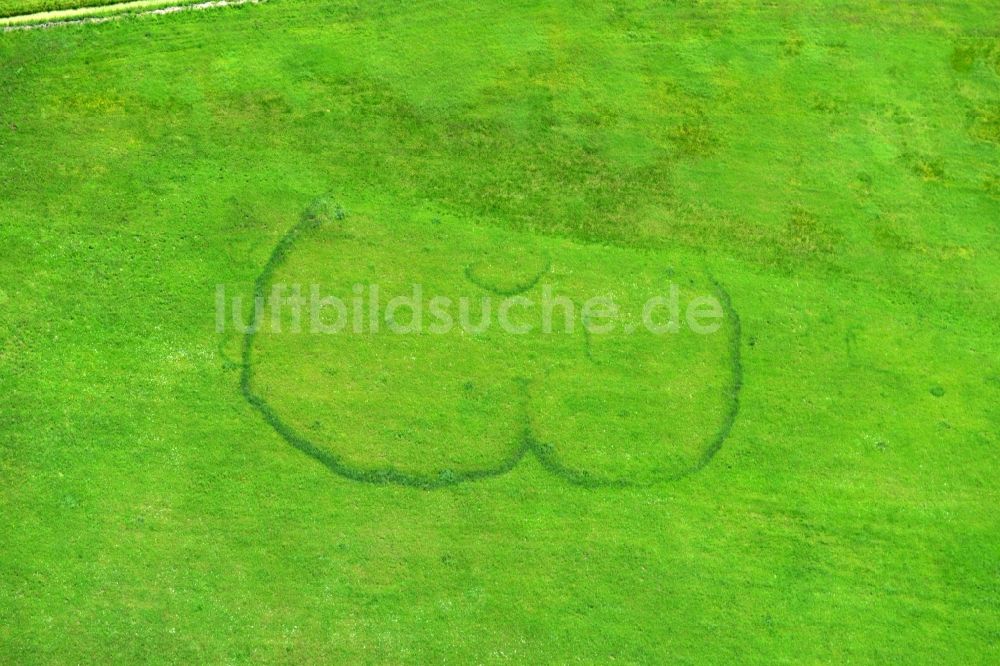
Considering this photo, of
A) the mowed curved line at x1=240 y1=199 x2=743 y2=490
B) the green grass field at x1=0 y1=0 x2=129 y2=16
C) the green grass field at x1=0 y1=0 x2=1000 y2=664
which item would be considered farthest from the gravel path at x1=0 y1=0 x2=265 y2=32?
the mowed curved line at x1=240 y1=199 x2=743 y2=490

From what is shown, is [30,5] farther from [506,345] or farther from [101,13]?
[506,345]

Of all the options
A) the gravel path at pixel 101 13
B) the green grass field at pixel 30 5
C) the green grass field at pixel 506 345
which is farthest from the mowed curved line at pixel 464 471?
the green grass field at pixel 30 5

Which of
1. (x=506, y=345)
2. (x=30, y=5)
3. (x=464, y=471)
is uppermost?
(x=30, y=5)

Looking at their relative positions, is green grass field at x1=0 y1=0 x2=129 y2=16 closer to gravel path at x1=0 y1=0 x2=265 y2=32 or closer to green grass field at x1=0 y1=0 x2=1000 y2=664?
gravel path at x1=0 y1=0 x2=265 y2=32

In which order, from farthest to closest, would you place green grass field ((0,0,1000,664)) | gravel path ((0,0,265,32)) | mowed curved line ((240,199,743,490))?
gravel path ((0,0,265,32)) < mowed curved line ((240,199,743,490)) < green grass field ((0,0,1000,664))

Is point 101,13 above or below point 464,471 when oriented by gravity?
above

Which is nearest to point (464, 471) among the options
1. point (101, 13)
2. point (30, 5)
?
point (101, 13)

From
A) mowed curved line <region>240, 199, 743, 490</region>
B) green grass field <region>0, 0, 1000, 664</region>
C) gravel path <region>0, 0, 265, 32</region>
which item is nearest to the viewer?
green grass field <region>0, 0, 1000, 664</region>

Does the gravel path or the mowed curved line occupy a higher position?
the gravel path

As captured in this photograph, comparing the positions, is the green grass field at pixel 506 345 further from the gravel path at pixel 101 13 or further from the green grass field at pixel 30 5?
the green grass field at pixel 30 5

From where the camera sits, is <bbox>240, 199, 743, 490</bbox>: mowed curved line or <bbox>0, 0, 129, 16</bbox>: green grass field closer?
<bbox>240, 199, 743, 490</bbox>: mowed curved line
